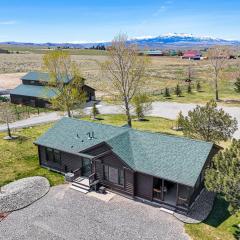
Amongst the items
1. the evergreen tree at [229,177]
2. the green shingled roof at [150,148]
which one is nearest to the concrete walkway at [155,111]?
the green shingled roof at [150,148]

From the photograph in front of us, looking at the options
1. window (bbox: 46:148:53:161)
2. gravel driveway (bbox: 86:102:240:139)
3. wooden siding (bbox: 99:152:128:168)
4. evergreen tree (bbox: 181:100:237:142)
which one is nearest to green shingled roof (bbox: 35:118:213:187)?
wooden siding (bbox: 99:152:128:168)

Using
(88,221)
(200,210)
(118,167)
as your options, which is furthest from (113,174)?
(200,210)

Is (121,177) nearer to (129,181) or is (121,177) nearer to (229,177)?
(129,181)

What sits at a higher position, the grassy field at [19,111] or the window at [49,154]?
the window at [49,154]

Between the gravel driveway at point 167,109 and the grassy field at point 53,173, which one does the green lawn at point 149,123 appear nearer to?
the grassy field at point 53,173

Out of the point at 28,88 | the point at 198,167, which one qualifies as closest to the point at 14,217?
the point at 198,167

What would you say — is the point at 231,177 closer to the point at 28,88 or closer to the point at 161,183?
the point at 161,183
